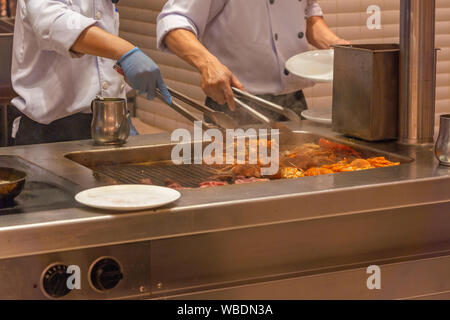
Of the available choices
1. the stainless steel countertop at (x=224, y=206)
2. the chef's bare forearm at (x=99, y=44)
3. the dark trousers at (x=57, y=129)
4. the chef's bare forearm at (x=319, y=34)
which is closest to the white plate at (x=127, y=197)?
the stainless steel countertop at (x=224, y=206)

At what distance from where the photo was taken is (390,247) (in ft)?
6.18

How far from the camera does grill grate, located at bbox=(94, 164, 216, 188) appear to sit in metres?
2.02

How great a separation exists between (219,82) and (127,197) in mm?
1079

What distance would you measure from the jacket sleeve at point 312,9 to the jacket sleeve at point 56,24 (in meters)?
1.30

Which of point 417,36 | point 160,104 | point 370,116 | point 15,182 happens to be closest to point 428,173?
point 370,116

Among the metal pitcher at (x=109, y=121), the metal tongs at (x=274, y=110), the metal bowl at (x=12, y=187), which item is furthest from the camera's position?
the metal tongs at (x=274, y=110)

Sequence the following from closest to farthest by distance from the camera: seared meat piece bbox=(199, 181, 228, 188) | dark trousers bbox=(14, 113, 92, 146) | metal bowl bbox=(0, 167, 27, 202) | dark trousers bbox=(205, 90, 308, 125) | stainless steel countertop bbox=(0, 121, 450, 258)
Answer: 1. stainless steel countertop bbox=(0, 121, 450, 258)
2. metal bowl bbox=(0, 167, 27, 202)
3. seared meat piece bbox=(199, 181, 228, 188)
4. dark trousers bbox=(14, 113, 92, 146)
5. dark trousers bbox=(205, 90, 308, 125)

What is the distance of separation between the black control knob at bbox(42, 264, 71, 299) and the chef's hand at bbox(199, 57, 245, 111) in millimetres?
1178

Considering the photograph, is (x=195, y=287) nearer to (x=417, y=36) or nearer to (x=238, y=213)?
(x=238, y=213)

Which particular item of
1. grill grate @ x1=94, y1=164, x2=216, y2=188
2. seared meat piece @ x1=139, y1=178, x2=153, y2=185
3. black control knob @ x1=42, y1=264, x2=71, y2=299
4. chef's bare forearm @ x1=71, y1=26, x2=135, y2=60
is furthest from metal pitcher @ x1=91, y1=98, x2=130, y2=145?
black control knob @ x1=42, y1=264, x2=71, y2=299

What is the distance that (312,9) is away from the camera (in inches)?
136

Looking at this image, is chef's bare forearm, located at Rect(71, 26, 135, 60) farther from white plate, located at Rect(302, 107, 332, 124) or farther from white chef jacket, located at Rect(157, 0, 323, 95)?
white plate, located at Rect(302, 107, 332, 124)

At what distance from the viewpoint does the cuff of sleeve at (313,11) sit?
342cm

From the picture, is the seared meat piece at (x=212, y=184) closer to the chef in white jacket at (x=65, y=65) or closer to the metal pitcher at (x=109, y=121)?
the metal pitcher at (x=109, y=121)
